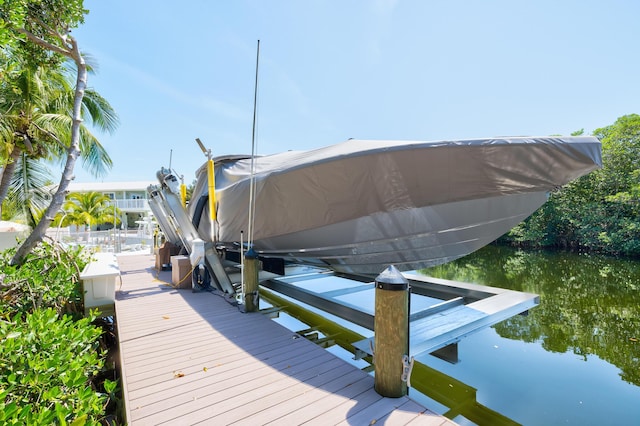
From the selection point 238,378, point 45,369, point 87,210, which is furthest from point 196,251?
point 87,210

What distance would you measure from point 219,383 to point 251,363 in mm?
357

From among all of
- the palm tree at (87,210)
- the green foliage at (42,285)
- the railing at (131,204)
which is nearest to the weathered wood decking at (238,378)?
the green foliage at (42,285)

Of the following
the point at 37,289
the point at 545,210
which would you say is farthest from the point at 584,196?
the point at 37,289

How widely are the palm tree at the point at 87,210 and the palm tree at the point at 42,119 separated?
34.4 feet

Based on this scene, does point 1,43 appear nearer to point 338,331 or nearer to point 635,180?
point 338,331

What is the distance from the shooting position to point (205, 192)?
221 inches

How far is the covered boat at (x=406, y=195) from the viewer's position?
2.77 meters

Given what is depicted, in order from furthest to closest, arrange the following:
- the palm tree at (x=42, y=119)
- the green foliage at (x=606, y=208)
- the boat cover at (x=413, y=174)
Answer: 1. the green foliage at (x=606, y=208)
2. the palm tree at (x=42, y=119)
3. the boat cover at (x=413, y=174)

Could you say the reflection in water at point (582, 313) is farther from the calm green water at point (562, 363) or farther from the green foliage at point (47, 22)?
the green foliage at point (47, 22)

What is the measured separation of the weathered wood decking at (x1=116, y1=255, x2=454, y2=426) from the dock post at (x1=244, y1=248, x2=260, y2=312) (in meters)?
0.18

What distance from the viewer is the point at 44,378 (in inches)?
70.3

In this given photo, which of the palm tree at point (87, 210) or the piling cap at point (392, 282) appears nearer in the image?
the piling cap at point (392, 282)

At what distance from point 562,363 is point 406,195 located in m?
3.39

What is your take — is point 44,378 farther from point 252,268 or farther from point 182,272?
point 182,272
